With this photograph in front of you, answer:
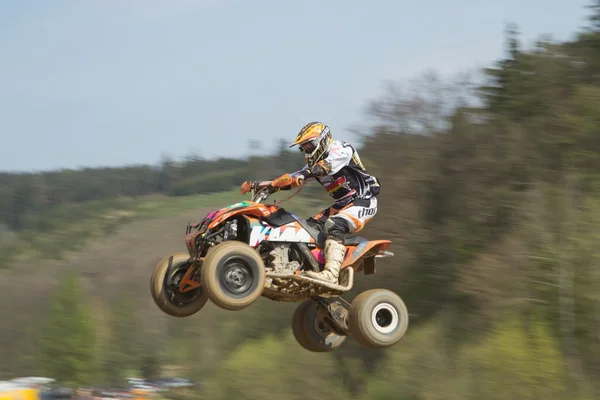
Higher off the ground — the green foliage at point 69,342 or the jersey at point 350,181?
the jersey at point 350,181

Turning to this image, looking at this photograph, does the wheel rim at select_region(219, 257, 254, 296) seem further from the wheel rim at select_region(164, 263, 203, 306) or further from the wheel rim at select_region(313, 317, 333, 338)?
the wheel rim at select_region(313, 317, 333, 338)

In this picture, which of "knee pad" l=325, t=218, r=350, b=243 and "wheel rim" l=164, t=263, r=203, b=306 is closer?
"wheel rim" l=164, t=263, r=203, b=306

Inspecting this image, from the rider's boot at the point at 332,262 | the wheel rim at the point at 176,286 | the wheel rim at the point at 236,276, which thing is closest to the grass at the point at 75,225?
the wheel rim at the point at 176,286

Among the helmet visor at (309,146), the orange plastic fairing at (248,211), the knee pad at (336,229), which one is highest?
the helmet visor at (309,146)

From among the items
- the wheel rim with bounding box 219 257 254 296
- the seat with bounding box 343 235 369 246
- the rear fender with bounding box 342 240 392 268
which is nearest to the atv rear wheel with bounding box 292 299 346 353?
the rear fender with bounding box 342 240 392 268

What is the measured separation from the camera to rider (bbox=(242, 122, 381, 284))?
10.2 metres

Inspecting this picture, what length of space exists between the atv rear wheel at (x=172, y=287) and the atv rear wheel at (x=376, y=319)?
6.51ft

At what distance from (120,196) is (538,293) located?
50.9 metres

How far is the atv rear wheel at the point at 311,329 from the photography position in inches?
476

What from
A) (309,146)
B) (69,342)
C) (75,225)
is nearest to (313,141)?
(309,146)

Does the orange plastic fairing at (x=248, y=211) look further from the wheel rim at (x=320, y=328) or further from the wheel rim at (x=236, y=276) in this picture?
the wheel rim at (x=320, y=328)

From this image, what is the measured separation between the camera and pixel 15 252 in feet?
207

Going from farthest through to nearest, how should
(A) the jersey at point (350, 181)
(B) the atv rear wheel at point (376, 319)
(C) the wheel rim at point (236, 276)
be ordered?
(B) the atv rear wheel at point (376, 319)
(A) the jersey at point (350, 181)
(C) the wheel rim at point (236, 276)

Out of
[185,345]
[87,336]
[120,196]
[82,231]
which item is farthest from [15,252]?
[185,345]
